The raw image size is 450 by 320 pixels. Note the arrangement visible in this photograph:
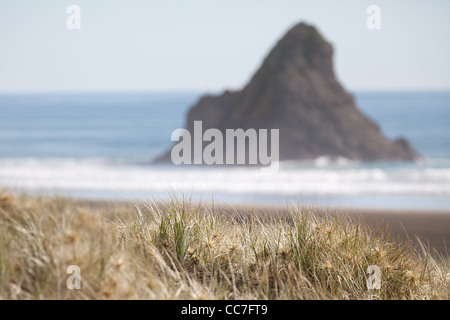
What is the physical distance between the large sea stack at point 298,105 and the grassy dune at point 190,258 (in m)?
18.9

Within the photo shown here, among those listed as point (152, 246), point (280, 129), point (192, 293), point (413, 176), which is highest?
point (280, 129)

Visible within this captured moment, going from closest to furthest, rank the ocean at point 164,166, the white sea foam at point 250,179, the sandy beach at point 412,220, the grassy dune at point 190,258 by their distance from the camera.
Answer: the grassy dune at point 190,258 < the sandy beach at point 412,220 < the ocean at point 164,166 < the white sea foam at point 250,179

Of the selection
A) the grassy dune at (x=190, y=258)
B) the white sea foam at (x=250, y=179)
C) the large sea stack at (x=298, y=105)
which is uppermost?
the large sea stack at (x=298, y=105)

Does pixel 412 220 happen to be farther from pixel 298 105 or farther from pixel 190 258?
pixel 298 105

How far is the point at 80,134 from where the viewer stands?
42.7m

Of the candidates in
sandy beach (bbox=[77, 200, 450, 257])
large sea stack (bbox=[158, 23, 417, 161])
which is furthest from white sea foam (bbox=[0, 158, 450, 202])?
sandy beach (bbox=[77, 200, 450, 257])

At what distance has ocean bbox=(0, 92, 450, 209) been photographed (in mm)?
15727

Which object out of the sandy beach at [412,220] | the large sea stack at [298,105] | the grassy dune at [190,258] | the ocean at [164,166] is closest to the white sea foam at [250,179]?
the ocean at [164,166]

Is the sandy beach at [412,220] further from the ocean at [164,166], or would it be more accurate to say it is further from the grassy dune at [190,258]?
the grassy dune at [190,258]

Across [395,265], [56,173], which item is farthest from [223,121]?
[395,265]

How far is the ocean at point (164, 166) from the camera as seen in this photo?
619 inches

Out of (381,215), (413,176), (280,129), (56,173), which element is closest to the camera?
(381,215)

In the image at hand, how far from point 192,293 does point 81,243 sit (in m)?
0.93

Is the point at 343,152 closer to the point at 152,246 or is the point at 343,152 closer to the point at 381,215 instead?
the point at 381,215
